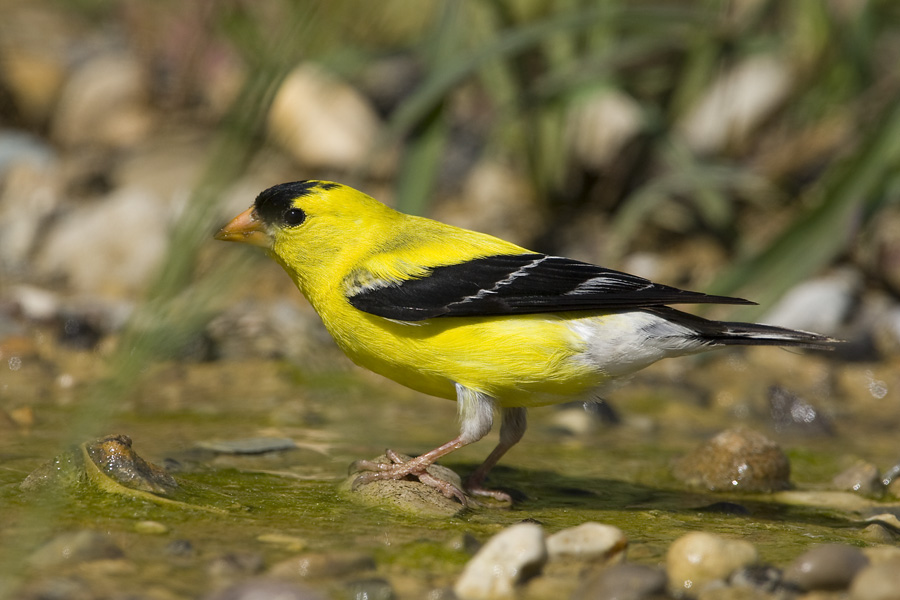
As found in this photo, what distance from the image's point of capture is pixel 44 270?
600 cm

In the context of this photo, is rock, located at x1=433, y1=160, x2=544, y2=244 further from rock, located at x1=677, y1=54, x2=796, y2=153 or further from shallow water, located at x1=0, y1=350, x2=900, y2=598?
shallow water, located at x1=0, y1=350, x2=900, y2=598

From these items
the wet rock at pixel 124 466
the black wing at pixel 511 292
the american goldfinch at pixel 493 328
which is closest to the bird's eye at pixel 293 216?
the american goldfinch at pixel 493 328

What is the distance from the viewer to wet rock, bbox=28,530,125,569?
209cm

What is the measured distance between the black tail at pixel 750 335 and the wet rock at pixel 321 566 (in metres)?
1.52

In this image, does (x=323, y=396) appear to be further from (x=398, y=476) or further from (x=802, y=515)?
(x=802, y=515)

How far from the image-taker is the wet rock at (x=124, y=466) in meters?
2.65

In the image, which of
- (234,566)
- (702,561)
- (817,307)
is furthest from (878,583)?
(817,307)

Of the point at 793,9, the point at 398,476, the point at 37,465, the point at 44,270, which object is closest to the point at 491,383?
the point at 398,476

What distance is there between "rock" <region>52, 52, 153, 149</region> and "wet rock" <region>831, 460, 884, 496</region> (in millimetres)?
6074

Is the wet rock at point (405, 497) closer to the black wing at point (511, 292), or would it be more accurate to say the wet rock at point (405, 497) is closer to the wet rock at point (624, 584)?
the black wing at point (511, 292)

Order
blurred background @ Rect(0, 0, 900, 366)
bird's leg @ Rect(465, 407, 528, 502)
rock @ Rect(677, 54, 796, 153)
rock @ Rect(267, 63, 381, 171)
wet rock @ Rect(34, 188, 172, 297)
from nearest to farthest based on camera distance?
1. bird's leg @ Rect(465, 407, 528, 502)
2. blurred background @ Rect(0, 0, 900, 366)
3. wet rock @ Rect(34, 188, 172, 297)
4. rock @ Rect(267, 63, 381, 171)
5. rock @ Rect(677, 54, 796, 153)

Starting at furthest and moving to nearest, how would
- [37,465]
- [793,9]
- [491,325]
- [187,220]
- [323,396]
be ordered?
1. [793,9]
2. [323,396]
3. [491,325]
4. [37,465]
5. [187,220]

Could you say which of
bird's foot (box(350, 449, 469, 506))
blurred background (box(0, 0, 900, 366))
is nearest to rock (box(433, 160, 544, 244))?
blurred background (box(0, 0, 900, 366))

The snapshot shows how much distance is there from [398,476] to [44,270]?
12.7ft
